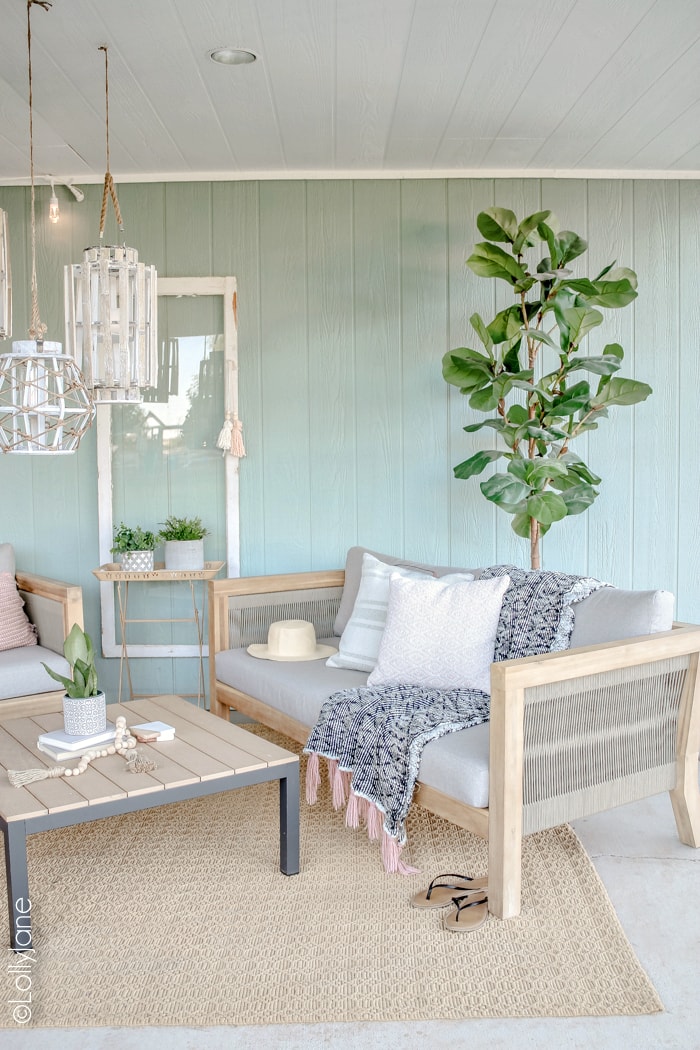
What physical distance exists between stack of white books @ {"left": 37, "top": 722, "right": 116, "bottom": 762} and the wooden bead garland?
0.02m

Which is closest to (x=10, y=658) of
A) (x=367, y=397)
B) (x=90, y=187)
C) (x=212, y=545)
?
(x=212, y=545)

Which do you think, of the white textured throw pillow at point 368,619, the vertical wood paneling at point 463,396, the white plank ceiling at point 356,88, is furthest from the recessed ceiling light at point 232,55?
the white textured throw pillow at point 368,619

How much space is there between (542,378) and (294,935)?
2.33 metres

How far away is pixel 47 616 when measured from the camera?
3734 mm

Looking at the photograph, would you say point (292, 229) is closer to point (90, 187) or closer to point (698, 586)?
point (90, 187)

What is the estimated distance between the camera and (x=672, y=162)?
13.5 feet

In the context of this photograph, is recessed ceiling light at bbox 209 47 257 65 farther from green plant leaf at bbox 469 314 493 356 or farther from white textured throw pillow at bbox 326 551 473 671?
white textured throw pillow at bbox 326 551 473 671

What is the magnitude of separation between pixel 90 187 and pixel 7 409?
2475 millimetres

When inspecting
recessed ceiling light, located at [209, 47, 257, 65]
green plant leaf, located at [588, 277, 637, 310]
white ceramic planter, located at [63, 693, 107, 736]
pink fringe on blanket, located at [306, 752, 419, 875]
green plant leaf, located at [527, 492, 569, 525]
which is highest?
recessed ceiling light, located at [209, 47, 257, 65]

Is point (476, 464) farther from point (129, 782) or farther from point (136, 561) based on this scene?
point (129, 782)

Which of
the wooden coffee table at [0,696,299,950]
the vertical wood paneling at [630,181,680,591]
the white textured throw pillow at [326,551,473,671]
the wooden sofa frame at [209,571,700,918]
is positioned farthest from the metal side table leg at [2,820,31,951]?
the vertical wood paneling at [630,181,680,591]

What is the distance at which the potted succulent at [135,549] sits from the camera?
4020 millimetres

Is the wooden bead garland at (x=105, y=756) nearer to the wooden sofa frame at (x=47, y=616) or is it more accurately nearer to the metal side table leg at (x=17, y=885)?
the metal side table leg at (x=17, y=885)

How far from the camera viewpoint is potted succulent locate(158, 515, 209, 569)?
4.09 m
